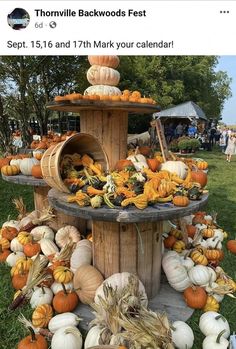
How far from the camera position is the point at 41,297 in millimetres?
3463

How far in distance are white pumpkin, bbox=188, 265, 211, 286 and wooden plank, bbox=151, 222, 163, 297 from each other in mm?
373

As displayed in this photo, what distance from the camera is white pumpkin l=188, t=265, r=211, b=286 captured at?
3.66 meters

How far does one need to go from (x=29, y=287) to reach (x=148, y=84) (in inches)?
972

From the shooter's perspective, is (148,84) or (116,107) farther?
(148,84)

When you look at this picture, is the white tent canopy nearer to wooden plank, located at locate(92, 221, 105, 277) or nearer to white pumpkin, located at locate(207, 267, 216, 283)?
white pumpkin, located at locate(207, 267, 216, 283)

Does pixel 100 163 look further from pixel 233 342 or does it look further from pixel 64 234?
pixel 233 342

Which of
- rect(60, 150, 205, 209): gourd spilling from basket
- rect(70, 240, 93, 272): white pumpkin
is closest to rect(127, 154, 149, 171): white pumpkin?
rect(60, 150, 205, 209): gourd spilling from basket

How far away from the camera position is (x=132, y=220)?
2748mm

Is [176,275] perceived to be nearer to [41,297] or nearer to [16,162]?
[41,297]

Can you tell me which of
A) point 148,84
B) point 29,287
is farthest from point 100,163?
point 148,84

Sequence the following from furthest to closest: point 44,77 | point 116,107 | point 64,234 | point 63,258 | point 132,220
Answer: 1. point 44,77
2. point 64,234
3. point 63,258
4. point 116,107
5. point 132,220

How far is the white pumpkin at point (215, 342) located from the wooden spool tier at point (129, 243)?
2.70 feet

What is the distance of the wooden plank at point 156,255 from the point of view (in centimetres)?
350

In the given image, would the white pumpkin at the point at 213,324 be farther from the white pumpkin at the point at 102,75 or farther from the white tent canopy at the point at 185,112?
the white tent canopy at the point at 185,112
